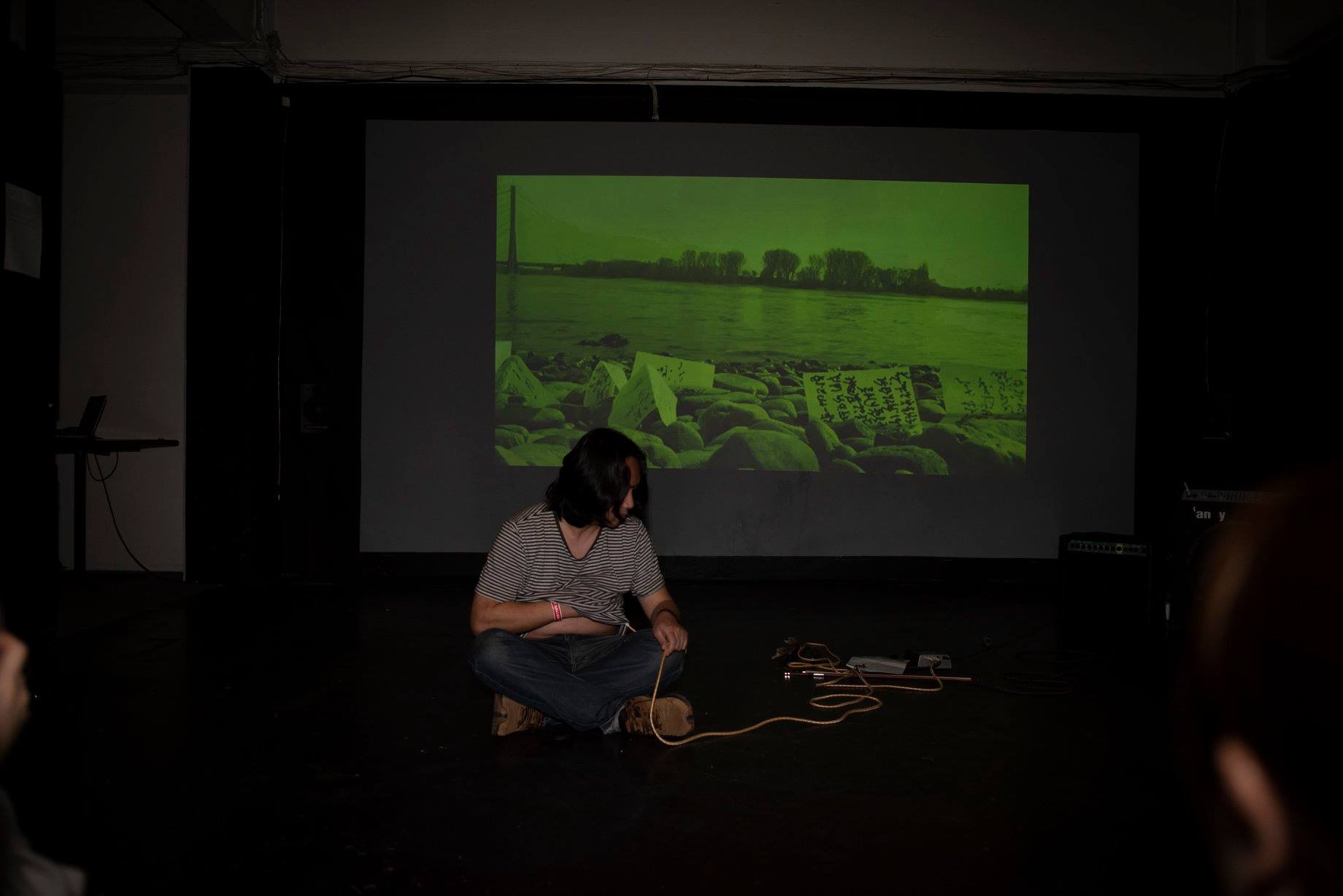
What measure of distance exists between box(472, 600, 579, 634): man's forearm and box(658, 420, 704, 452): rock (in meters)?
3.02

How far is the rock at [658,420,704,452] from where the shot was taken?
5.81m

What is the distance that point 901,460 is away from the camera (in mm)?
5832

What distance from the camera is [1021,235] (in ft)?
19.2

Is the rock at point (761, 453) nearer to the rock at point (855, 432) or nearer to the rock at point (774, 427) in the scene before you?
the rock at point (774, 427)

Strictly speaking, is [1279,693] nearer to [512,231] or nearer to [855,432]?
[855,432]

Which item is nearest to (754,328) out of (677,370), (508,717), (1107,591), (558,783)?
(677,370)

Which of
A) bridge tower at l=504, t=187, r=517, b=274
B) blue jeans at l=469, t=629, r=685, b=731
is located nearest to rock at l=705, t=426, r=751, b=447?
bridge tower at l=504, t=187, r=517, b=274

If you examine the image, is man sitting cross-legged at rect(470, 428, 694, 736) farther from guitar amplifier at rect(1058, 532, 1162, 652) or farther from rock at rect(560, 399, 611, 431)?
rock at rect(560, 399, 611, 431)

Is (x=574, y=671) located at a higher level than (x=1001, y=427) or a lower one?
lower

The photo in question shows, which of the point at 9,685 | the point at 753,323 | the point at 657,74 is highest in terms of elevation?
the point at 657,74

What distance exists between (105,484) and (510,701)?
446 centimetres

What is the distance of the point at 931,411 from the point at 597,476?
143 inches

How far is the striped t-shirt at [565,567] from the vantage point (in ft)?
9.27

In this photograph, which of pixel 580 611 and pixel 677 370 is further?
pixel 677 370
